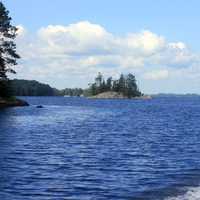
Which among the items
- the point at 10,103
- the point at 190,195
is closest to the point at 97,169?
the point at 190,195

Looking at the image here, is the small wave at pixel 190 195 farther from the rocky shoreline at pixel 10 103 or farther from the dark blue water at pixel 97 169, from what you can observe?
the rocky shoreline at pixel 10 103

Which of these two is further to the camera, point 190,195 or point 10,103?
point 10,103

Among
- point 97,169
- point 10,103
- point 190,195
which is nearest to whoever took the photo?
point 190,195

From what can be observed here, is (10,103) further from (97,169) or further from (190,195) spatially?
(190,195)

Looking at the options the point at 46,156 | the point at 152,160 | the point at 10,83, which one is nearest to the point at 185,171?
the point at 152,160

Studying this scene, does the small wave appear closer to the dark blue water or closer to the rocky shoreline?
the dark blue water

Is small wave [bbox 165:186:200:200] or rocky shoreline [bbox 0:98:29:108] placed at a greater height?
rocky shoreline [bbox 0:98:29:108]

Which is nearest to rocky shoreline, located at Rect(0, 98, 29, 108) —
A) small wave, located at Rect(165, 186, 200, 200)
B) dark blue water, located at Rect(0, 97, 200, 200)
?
dark blue water, located at Rect(0, 97, 200, 200)

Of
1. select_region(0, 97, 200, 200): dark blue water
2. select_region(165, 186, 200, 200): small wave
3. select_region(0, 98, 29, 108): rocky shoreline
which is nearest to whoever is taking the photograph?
select_region(165, 186, 200, 200): small wave

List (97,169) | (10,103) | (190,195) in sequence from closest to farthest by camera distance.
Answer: (190,195) < (97,169) < (10,103)

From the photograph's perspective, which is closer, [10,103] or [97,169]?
[97,169]

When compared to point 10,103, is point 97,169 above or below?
below

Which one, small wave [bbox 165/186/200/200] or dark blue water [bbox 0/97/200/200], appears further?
dark blue water [bbox 0/97/200/200]

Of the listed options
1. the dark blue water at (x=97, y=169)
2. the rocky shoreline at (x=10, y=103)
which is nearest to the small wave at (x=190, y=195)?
the dark blue water at (x=97, y=169)
